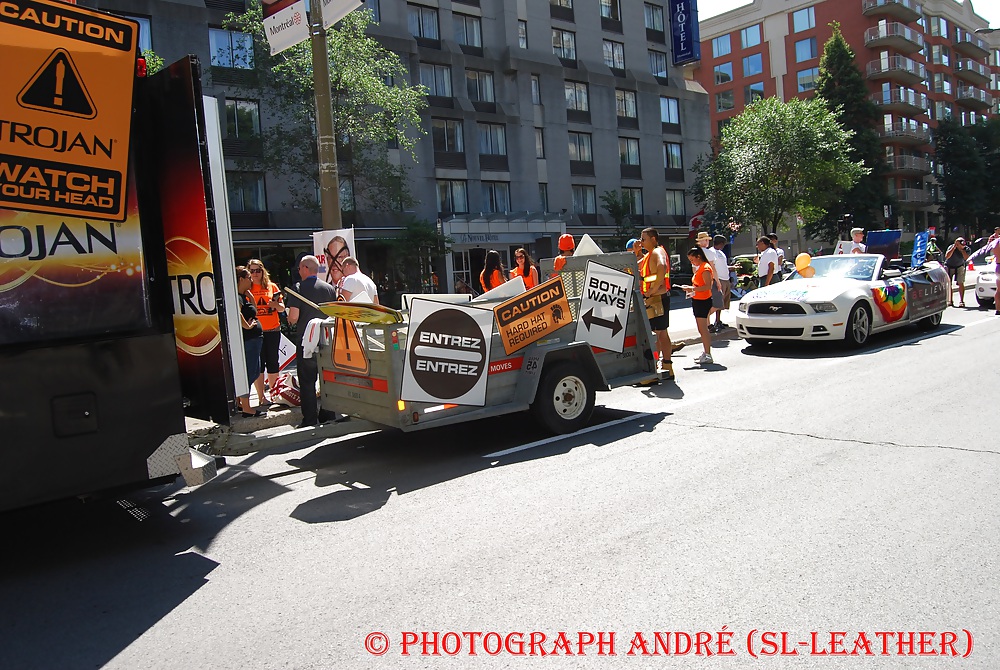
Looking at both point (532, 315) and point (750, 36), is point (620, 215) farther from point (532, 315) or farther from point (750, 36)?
point (532, 315)

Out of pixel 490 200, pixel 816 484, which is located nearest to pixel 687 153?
pixel 490 200

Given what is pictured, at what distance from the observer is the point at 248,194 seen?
31250mm

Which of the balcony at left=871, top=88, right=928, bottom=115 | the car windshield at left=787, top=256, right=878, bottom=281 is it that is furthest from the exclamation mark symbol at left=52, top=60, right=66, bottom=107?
the balcony at left=871, top=88, right=928, bottom=115

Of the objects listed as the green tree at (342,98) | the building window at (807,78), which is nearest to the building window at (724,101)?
the building window at (807,78)

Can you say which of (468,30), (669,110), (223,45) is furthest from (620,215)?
(223,45)

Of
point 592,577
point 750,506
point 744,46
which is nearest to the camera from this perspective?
point 592,577

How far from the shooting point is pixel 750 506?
477 cm

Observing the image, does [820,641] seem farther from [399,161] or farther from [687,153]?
[687,153]

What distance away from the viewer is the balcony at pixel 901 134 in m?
59.0

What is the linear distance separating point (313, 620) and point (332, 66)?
23.1 m

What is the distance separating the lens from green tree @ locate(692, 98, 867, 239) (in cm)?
3725

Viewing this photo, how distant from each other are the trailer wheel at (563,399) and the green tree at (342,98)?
19153 millimetres

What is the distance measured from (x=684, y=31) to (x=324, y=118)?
44.8m

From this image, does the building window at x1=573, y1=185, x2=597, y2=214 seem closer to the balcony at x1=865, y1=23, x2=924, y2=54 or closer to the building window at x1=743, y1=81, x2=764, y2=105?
the building window at x1=743, y1=81, x2=764, y2=105
